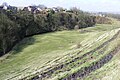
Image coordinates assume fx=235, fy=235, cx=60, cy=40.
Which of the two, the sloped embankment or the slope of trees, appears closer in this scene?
the sloped embankment

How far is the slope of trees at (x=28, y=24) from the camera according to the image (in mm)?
66312

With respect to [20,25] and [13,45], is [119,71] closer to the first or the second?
[13,45]

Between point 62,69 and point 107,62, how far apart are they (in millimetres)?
7737

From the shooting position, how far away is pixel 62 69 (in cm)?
3678

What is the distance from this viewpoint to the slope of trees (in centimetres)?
6631

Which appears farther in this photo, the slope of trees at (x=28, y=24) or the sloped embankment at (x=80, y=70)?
the slope of trees at (x=28, y=24)

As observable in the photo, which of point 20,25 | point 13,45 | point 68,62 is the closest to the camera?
point 68,62

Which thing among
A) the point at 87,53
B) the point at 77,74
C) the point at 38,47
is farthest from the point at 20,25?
the point at 77,74

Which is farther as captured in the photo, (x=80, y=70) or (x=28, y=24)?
(x=28, y=24)

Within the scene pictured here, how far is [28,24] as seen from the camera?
300 ft

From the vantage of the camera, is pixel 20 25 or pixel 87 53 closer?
pixel 87 53

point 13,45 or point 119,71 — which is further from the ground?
point 119,71

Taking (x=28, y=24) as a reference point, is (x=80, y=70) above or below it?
above

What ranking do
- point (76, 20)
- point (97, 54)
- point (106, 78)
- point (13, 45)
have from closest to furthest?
point (106, 78) < point (97, 54) < point (13, 45) < point (76, 20)
